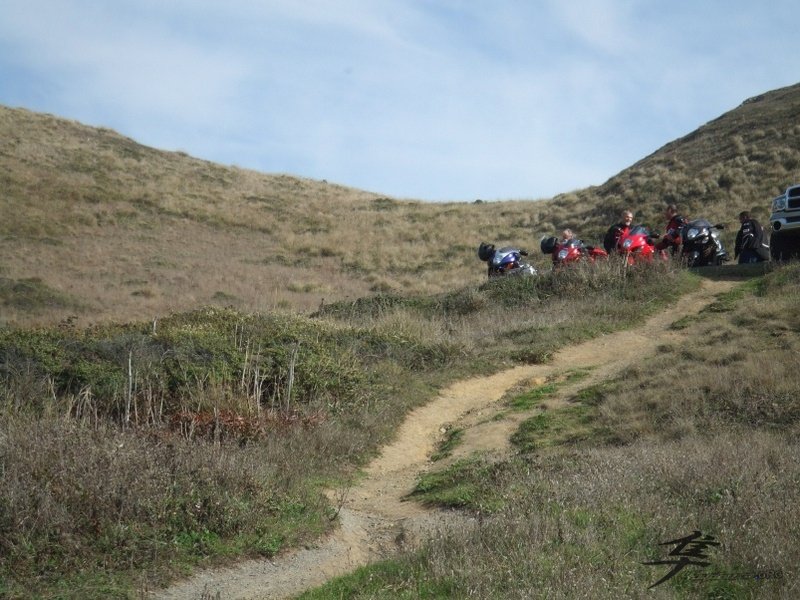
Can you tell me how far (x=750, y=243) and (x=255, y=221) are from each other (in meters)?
29.5

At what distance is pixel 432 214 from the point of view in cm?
4978

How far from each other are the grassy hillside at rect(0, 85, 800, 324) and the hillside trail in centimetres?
1052

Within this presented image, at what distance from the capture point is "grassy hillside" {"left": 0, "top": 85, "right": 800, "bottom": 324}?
27.3m

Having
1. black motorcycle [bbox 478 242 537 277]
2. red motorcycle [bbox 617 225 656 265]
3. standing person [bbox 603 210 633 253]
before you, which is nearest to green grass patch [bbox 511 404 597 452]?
red motorcycle [bbox 617 225 656 265]

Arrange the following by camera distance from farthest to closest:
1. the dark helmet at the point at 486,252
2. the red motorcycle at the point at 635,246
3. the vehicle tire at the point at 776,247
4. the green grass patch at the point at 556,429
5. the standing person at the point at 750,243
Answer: the dark helmet at the point at 486,252, the standing person at the point at 750,243, the red motorcycle at the point at 635,246, the vehicle tire at the point at 776,247, the green grass patch at the point at 556,429

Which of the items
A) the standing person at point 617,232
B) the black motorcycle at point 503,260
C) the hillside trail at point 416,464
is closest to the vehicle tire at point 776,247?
the hillside trail at point 416,464

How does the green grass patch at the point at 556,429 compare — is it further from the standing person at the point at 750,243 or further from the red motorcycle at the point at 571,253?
the standing person at the point at 750,243

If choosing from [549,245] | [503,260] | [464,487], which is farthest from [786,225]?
[464,487]

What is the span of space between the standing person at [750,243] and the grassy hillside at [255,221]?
973 cm

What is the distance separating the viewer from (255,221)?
44.3m

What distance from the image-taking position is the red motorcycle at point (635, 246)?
1816 centimetres

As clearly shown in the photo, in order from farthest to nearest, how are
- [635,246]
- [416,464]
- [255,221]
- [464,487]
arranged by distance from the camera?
[255,221], [635,246], [416,464], [464,487]

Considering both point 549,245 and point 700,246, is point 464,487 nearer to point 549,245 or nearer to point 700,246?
point 549,245

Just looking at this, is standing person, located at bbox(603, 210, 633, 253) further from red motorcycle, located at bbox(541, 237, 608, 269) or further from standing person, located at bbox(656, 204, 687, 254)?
standing person, located at bbox(656, 204, 687, 254)
